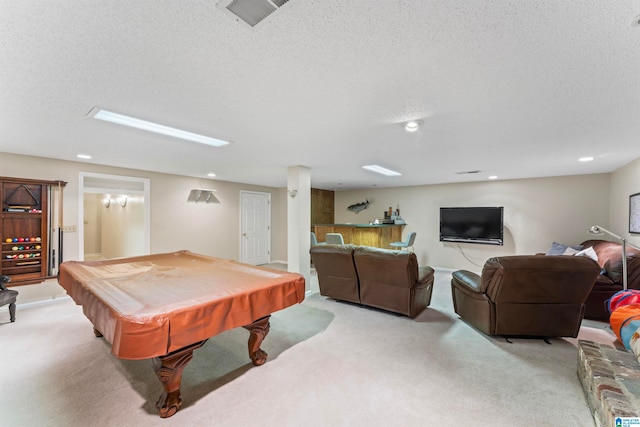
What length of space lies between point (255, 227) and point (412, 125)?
555 cm

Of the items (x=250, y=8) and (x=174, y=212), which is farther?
(x=174, y=212)

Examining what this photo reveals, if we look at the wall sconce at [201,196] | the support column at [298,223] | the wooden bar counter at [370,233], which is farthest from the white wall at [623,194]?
the wall sconce at [201,196]

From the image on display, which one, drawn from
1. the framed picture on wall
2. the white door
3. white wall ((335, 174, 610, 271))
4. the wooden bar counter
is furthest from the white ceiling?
the white door

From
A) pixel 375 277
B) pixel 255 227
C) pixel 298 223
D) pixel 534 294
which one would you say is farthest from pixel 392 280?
pixel 255 227

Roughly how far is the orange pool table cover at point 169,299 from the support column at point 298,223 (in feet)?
4.86

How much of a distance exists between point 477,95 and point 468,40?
0.73 m

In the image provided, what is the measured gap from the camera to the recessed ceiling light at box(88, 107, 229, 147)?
227cm

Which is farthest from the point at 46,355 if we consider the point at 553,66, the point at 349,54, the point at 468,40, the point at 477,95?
the point at 553,66

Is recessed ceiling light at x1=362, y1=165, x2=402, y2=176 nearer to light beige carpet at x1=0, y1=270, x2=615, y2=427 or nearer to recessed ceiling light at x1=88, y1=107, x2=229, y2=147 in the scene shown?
recessed ceiling light at x1=88, y1=107, x2=229, y2=147

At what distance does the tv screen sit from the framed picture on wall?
199 cm

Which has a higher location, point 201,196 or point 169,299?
point 201,196

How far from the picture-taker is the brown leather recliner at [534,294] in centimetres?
253

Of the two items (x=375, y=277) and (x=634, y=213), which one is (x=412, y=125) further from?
(x=634, y=213)

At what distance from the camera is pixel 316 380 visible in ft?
6.98
